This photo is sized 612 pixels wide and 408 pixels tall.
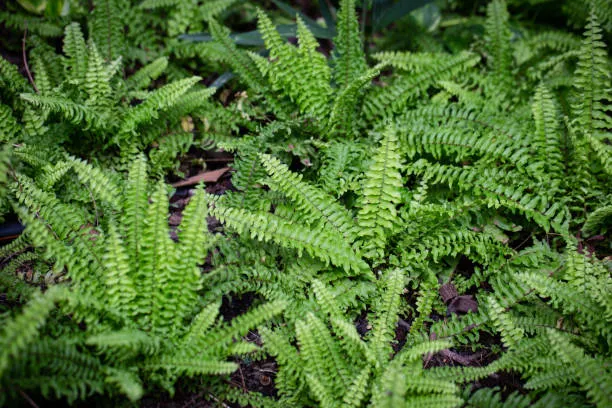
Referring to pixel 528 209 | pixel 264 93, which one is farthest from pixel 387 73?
pixel 528 209

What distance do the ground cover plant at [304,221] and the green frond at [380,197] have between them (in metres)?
0.02

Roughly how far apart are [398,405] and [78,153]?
3.55 meters

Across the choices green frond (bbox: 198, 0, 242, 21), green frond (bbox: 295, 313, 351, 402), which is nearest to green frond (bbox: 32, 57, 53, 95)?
green frond (bbox: 198, 0, 242, 21)

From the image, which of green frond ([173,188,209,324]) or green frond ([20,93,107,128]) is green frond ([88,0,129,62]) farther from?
green frond ([173,188,209,324])

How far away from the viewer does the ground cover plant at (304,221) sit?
2898mm

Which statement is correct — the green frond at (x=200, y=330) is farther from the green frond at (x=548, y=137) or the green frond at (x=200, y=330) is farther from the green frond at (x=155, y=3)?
the green frond at (x=155, y=3)

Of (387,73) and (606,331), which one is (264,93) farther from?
(606,331)

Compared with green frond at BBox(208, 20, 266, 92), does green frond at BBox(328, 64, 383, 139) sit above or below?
below

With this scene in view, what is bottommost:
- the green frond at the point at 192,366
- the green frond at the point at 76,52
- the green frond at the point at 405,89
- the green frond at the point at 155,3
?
the green frond at the point at 192,366

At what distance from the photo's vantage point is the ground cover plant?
2.90 meters

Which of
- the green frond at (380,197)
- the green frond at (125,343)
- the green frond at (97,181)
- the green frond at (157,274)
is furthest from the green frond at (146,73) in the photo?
the green frond at (125,343)

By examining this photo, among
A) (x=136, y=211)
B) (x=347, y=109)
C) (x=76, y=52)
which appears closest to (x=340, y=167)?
(x=347, y=109)

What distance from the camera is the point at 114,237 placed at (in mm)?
2967

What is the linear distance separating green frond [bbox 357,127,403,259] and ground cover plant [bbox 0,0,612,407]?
2cm
